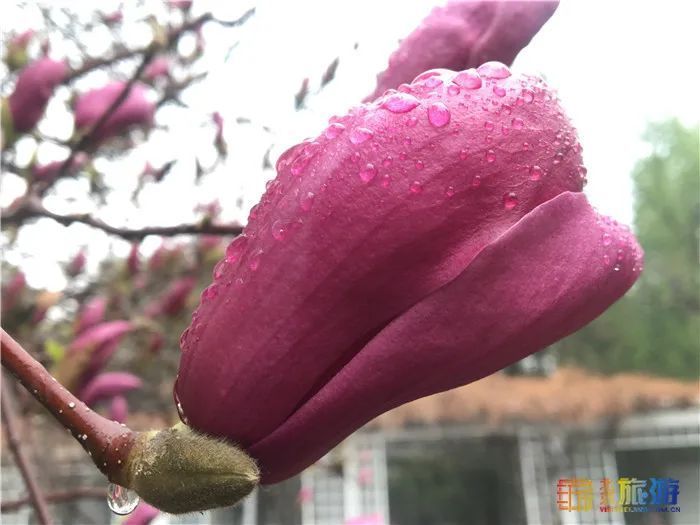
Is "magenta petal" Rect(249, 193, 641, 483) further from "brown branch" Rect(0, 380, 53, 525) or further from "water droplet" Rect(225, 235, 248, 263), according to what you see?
"brown branch" Rect(0, 380, 53, 525)

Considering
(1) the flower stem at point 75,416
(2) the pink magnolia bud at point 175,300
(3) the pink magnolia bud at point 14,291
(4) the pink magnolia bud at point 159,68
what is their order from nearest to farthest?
1. (1) the flower stem at point 75,416
2. (3) the pink magnolia bud at point 14,291
3. (4) the pink magnolia bud at point 159,68
4. (2) the pink magnolia bud at point 175,300

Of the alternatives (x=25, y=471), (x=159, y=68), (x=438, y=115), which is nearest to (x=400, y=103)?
(x=438, y=115)

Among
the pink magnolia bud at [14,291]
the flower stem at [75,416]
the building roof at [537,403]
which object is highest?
the building roof at [537,403]

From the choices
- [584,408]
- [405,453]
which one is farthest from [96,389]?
[405,453]

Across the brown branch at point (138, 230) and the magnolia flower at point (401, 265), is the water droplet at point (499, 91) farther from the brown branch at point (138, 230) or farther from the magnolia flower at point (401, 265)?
the brown branch at point (138, 230)

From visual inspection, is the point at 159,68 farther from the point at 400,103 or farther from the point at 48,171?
the point at 400,103

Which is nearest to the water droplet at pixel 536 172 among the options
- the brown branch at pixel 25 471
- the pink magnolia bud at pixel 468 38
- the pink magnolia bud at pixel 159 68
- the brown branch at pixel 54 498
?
the pink magnolia bud at pixel 468 38

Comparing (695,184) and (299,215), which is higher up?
(695,184)

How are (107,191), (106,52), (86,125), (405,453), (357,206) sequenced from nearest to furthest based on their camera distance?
(357,206), (86,125), (107,191), (106,52), (405,453)

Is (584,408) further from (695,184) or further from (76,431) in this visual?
(695,184)
